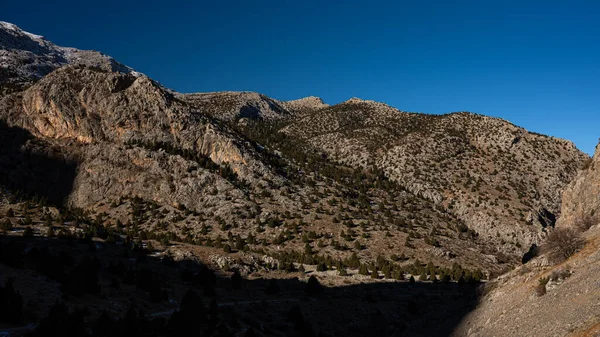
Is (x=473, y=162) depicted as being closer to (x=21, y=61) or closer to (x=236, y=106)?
(x=236, y=106)

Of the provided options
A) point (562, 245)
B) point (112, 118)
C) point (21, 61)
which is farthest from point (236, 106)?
point (562, 245)

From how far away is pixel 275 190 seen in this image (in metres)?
80.3

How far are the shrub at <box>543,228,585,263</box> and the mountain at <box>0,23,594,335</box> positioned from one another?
1731cm

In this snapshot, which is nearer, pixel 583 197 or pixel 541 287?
pixel 541 287

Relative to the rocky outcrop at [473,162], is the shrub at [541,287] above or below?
below

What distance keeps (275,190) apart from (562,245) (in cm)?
5924

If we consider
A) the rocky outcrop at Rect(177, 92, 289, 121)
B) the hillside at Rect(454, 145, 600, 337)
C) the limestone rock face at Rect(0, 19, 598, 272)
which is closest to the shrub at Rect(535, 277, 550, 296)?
the hillside at Rect(454, 145, 600, 337)

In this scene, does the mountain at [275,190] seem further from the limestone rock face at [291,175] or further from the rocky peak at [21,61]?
the rocky peak at [21,61]

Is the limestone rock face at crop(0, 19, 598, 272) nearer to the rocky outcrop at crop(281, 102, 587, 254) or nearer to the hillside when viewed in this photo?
the rocky outcrop at crop(281, 102, 587, 254)

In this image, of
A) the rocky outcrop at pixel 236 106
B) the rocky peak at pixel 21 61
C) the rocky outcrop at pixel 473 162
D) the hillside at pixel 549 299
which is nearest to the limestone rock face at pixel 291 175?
the rocky outcrop at pixel 473 162

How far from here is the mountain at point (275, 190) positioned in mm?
53969

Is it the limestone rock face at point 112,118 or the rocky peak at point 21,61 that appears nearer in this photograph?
the limestone rock face at point 112,118

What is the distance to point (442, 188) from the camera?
90.0 m

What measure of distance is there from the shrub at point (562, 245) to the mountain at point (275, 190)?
17.3 metres
